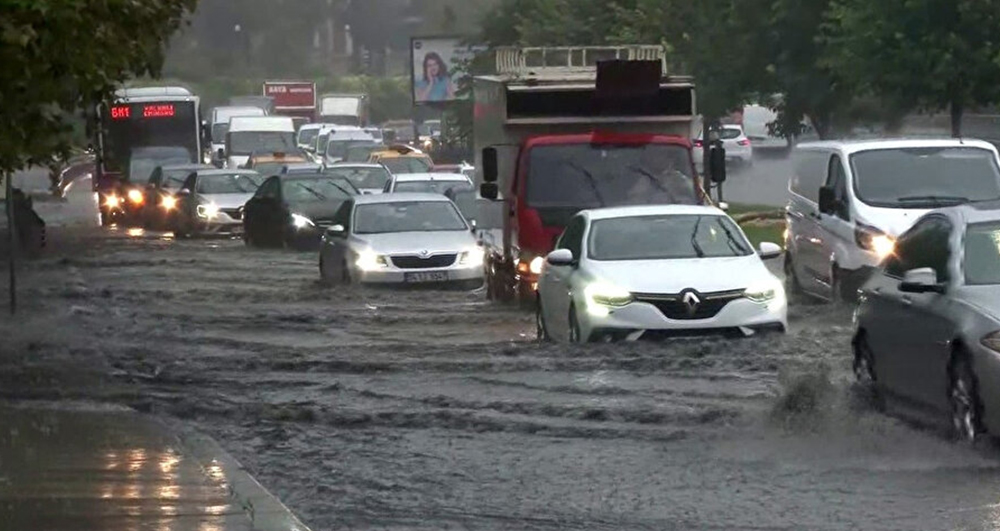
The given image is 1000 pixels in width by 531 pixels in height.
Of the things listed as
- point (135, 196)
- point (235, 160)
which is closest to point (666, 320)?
point (135, 196)

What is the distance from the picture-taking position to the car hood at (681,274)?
16.9 m

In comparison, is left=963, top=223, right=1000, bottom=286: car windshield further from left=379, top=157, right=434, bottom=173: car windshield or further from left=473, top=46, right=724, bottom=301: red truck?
left=379, top=157, right=434, bottom=173: car windshield

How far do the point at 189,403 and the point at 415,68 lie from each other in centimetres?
6185

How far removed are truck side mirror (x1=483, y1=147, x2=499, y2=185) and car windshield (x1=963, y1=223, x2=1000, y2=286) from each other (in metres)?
10.4

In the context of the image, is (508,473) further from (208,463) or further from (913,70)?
(913,70)

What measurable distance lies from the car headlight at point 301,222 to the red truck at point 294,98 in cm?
5276

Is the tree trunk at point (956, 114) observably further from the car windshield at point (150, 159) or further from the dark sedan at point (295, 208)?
the car windshield at point (150, 159)

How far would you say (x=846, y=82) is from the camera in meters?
34.2

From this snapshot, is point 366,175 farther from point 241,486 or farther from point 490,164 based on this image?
point 241,486

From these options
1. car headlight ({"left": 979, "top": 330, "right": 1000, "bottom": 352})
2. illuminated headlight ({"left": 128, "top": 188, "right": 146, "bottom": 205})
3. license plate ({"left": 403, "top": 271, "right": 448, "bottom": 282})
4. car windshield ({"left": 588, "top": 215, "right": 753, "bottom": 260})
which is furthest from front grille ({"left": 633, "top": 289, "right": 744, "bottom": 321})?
illuminated headlight ({"left": 128, "top": 188, "right": 146, "bottom": 205})

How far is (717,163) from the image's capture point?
23.7 meters

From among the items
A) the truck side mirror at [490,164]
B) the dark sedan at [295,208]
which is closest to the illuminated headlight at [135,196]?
the dark sedan at [295,208]

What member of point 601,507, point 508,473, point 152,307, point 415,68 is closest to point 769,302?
point 508,473

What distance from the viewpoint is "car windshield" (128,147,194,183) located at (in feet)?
174
